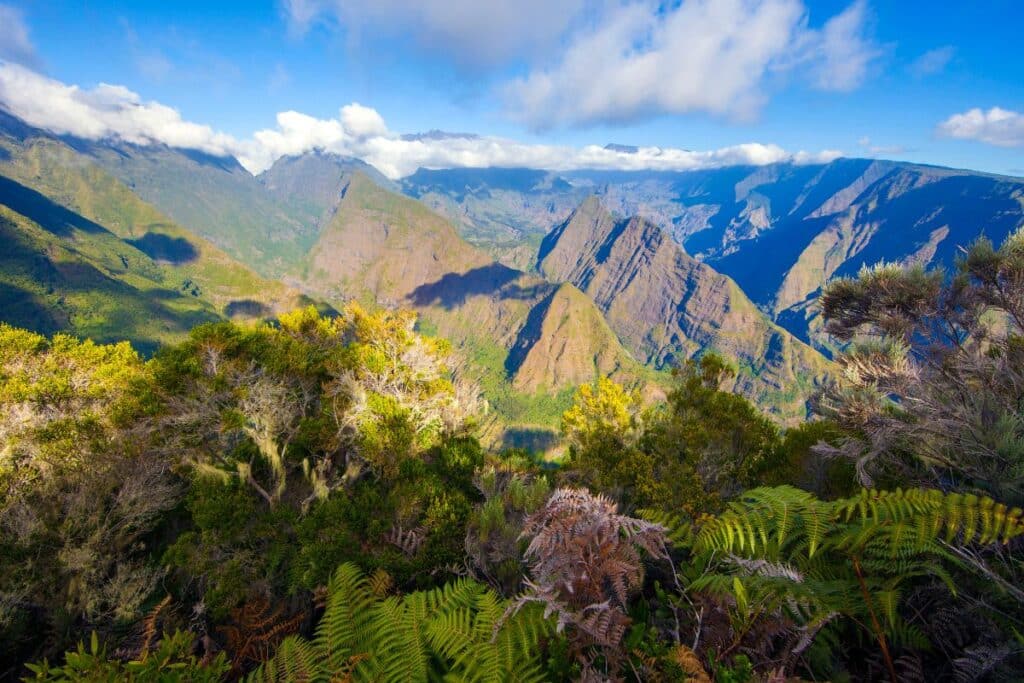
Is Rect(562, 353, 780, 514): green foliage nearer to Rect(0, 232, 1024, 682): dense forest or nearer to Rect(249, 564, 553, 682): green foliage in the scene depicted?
Rect(0, 232, 1024, 682): dense forest

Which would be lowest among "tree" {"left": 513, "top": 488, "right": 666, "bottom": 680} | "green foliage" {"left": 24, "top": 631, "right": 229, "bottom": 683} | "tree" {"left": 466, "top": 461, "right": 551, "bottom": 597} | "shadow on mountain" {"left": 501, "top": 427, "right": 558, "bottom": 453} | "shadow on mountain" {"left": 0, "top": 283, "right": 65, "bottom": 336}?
"shadow on mountain" {"left": 501, "top": 427, "right": 558, "bottom": 453}

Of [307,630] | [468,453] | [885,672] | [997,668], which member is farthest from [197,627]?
[997,668]

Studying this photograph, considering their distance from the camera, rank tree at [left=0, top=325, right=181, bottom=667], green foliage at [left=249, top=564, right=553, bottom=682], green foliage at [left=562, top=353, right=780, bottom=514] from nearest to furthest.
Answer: green foliage at [left=249, top=564, right=553, bottom=682] → tree at [left=0, top=325, right=181, bottom=667] → green foliage at [left=562, top=353, right=780, bottom=514]

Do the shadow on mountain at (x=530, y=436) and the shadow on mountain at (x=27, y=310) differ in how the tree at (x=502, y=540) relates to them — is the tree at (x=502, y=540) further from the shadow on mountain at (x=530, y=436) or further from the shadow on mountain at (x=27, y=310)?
the shadow on mountain at (x=27, y=310)

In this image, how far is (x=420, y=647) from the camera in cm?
325

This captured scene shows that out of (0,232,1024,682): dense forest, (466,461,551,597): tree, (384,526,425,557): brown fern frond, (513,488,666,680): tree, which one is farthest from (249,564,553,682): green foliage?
(384,526,425,557): brown fern frond

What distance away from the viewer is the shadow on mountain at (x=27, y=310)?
145562 millimetres

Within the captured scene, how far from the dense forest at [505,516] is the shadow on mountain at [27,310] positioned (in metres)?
190

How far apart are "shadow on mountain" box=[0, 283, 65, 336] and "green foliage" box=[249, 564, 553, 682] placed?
206311 mm

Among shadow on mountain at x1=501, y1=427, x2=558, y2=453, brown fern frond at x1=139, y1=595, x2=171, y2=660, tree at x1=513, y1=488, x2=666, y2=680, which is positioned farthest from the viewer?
shadow on mountain at x1=501, y1=427, x2=558, y2=453

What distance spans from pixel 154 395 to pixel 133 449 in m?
1.82

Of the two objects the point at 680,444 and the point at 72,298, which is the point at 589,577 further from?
the point at 72,298

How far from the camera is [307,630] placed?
7.56m

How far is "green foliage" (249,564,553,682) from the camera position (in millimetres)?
2914
